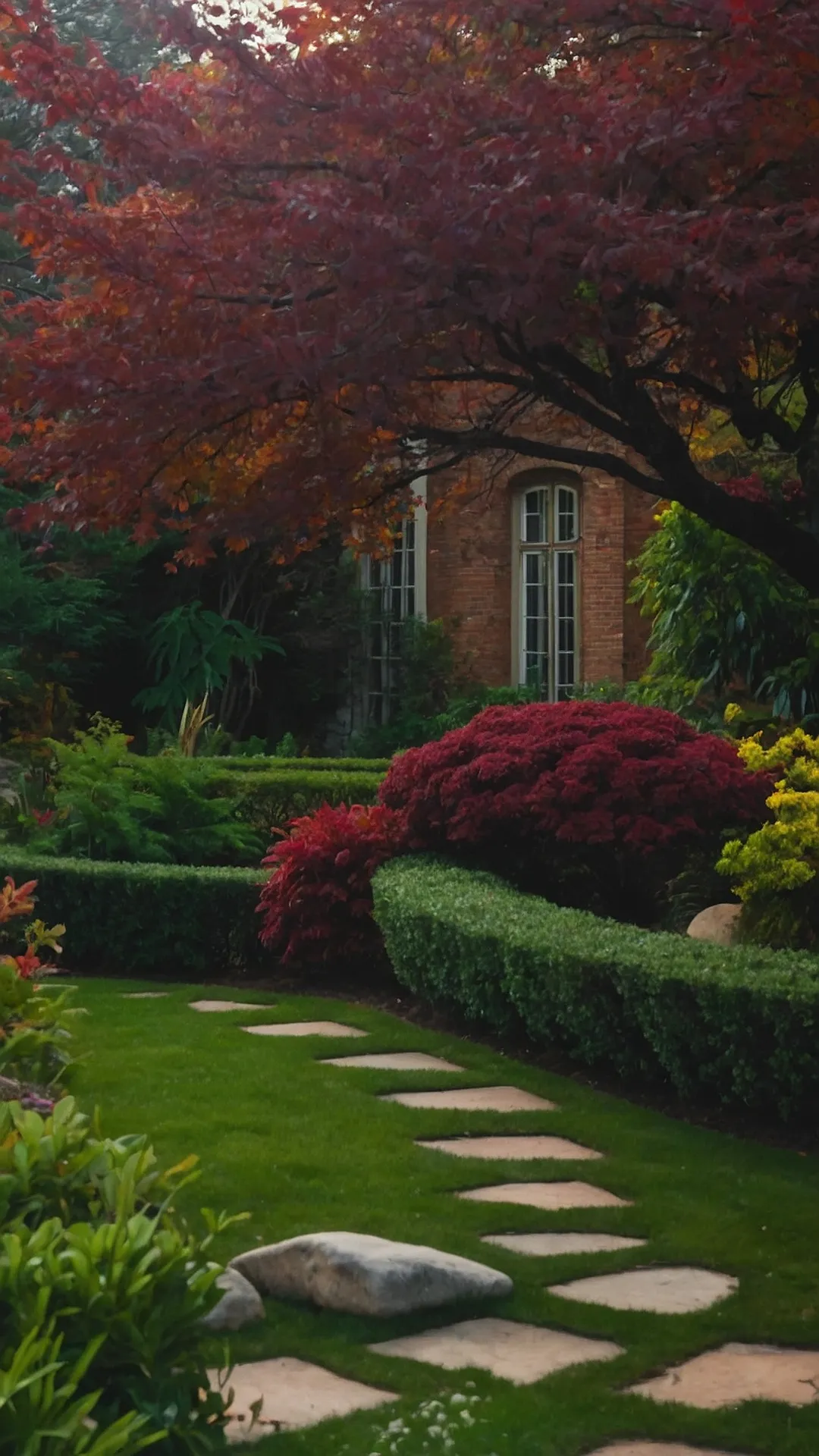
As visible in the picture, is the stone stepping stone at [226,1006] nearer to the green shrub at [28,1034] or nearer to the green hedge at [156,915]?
the green hedge at [156,915]

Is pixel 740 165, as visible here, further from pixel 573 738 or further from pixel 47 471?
pixel 573 738

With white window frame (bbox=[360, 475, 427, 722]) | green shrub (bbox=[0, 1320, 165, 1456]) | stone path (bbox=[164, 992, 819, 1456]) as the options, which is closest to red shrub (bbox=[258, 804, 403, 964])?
stone path (bbox=[164, 992, 819, 1456])

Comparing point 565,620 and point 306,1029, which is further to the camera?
point 565,620

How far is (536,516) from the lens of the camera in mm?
17031

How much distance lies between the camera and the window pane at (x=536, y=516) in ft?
55.5

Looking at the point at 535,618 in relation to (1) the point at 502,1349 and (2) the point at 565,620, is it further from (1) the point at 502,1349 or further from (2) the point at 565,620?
(1) the point at 502,1349

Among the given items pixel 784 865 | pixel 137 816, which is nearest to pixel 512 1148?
pixel 784 865

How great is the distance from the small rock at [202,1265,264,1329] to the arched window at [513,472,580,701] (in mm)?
12953

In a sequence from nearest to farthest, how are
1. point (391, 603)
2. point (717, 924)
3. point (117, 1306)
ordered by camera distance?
point (117, 1306)
point (717, 924)
point (391, 603)

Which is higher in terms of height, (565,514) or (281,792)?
(565,514)

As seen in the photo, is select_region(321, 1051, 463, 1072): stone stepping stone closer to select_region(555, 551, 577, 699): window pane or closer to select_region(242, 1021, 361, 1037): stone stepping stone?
select_region(242, 1021, 361, 1037): stone stepping stone

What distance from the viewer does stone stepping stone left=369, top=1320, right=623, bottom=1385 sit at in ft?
12.1

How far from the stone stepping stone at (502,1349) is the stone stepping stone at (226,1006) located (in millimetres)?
4083

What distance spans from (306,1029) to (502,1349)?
12.2 ft
